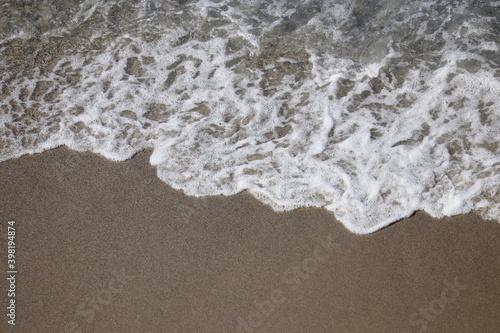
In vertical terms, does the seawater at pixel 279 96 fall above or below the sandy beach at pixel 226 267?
above

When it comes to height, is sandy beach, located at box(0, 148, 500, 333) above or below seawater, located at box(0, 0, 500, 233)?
below

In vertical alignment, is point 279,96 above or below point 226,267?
above

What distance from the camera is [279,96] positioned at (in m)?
4.52

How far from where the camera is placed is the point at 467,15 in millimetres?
5359

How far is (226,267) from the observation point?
3.21 metres

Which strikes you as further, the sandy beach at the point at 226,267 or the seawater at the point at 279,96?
the seawater at the point at 279,96

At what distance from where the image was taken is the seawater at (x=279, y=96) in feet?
12.2

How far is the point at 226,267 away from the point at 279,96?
187 cm

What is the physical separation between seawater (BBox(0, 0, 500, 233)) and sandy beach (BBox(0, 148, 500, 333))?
19cm

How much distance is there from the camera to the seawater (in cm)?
371

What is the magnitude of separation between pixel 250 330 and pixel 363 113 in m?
2.15

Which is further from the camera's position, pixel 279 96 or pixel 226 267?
pixel 279 96

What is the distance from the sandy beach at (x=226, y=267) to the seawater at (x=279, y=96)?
19cm

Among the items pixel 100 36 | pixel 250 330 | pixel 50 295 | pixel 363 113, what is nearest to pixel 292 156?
pixel 363 113
